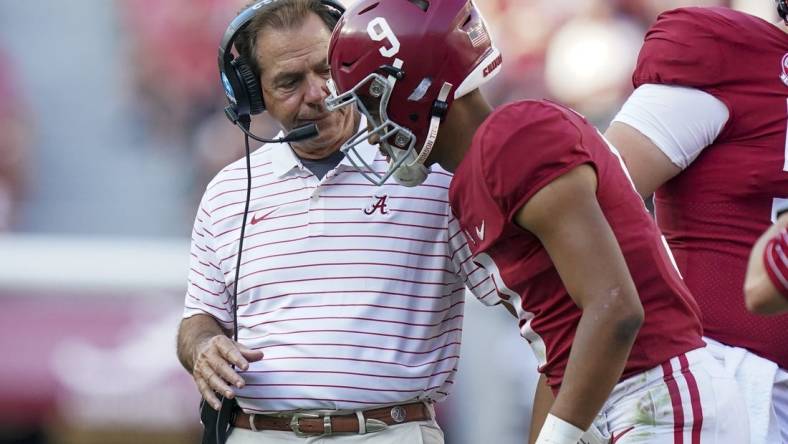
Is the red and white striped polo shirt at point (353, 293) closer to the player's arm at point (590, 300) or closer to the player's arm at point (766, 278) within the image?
the player's arm at point (590, 300)

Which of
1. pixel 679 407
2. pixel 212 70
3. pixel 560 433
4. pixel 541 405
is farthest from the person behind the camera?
pixel 212 70

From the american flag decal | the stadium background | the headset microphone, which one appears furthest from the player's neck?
the stadium background

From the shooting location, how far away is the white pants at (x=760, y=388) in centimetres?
224

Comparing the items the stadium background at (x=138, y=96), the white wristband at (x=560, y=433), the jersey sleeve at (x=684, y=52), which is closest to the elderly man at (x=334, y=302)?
the jersey sleeve at (x=684, y=52)

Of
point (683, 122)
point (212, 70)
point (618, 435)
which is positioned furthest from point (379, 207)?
point (212, 70)

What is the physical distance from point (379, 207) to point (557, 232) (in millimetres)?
780

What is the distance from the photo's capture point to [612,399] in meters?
2.12

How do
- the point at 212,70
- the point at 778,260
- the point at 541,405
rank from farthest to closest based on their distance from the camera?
the point at 212,70
the point at 541,405
the point at 778,260

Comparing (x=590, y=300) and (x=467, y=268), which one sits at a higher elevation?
(x=590, y=300)

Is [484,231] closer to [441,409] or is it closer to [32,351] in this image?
[441,409]

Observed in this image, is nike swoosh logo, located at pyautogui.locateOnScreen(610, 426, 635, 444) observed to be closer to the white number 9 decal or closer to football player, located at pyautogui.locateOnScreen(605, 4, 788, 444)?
football player, located at pyautogui.locateOnScreen(605, 4, 788, 444)

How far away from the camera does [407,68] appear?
2.29 meters

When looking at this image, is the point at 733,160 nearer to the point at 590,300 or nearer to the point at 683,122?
the point at 683,122

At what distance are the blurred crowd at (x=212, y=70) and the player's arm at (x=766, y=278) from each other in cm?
483
